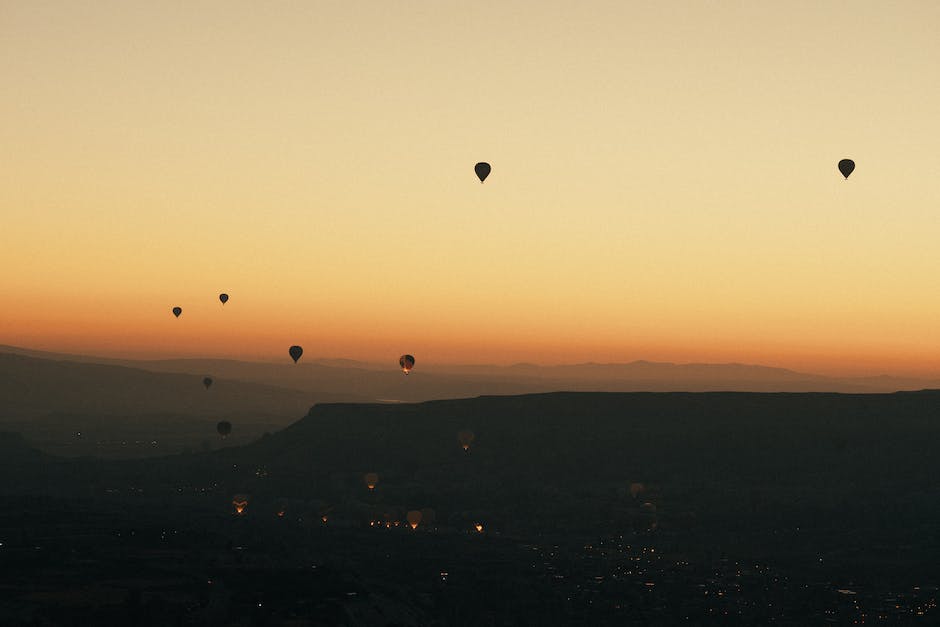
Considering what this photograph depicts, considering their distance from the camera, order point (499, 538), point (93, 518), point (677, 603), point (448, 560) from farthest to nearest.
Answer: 1. point (499, 538)
2. point (93, 518)
3. point (448, 560)
4. point (677, 603)

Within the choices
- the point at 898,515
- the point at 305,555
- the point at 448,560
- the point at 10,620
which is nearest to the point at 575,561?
the point at 448,560

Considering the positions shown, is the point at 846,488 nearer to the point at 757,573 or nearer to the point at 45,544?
the point at 757,573

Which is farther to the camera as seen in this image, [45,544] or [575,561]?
[575,561]
